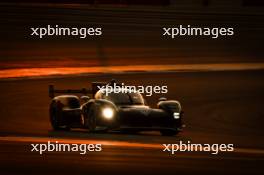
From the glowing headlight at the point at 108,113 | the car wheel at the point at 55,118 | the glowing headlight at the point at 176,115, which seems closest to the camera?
the glowing headlight at the point at 108,113

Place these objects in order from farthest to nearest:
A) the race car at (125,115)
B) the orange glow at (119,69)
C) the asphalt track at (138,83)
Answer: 1. the orange glow at (119,69)
2. the race car at (125,115)
3. the asphalt track at (138,83)

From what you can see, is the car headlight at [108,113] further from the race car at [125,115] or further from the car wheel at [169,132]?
the car wheel at [169,132]

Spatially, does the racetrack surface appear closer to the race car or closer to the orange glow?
the race car

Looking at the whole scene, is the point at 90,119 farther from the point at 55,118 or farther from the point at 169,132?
the point at 169,132

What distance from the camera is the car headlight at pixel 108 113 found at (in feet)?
62.5

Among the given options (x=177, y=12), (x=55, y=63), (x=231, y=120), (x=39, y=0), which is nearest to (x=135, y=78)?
(x=55, y=63)

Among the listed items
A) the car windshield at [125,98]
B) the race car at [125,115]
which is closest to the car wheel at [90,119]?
the race car at [125,115]

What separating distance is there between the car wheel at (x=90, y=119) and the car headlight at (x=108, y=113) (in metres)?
0.26

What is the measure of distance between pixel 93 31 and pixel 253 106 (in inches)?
806

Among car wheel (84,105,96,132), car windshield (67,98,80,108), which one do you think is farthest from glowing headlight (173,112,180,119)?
car windshield (67,98,80,108)

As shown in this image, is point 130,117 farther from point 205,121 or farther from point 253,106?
point 253,106

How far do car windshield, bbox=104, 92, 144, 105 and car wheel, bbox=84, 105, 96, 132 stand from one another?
0.37m

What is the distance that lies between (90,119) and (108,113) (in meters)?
0.59

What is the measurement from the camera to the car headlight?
1906 centimetres
